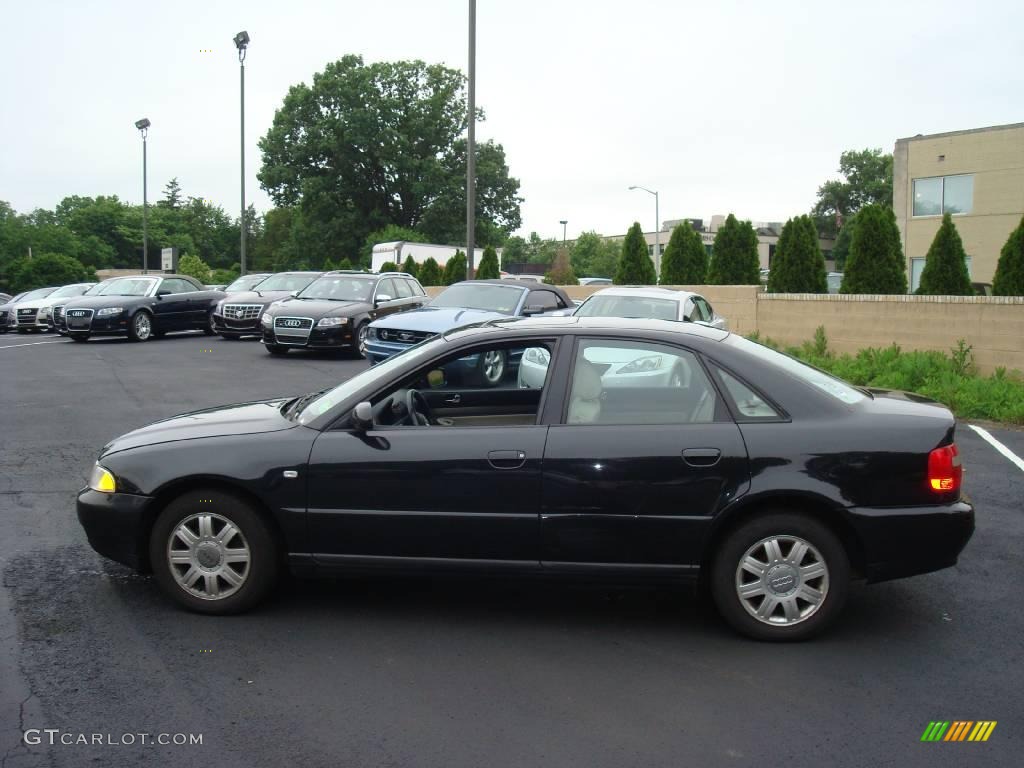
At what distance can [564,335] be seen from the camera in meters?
5.02

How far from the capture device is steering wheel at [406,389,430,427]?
5191 mm

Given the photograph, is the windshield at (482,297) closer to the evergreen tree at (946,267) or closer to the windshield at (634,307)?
the windshield at (634,307)

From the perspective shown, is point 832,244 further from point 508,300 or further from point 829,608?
point 829,608

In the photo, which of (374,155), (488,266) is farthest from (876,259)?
(374,155)

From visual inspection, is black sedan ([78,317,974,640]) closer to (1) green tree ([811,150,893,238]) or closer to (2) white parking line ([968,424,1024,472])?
(2) white parking line ([968,424,1024,472])

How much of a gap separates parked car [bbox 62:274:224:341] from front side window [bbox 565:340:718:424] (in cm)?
2000

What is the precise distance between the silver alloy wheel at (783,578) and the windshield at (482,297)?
9.99 m

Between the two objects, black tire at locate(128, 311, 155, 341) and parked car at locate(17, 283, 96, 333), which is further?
parked car at locate(17, 283, 96, 333)

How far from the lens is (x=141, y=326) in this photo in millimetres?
23188


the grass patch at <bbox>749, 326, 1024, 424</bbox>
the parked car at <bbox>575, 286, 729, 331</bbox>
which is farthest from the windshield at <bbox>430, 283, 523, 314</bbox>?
the grass patch at <bbox>749, 326, 1024, 424</bbox>

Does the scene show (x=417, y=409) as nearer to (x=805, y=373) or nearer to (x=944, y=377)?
(x=805, y=373)

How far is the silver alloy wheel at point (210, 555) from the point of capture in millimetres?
4938

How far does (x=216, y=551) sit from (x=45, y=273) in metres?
56.8

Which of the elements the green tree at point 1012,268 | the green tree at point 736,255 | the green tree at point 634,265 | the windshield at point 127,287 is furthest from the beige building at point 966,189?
the windshield at point 127,287
